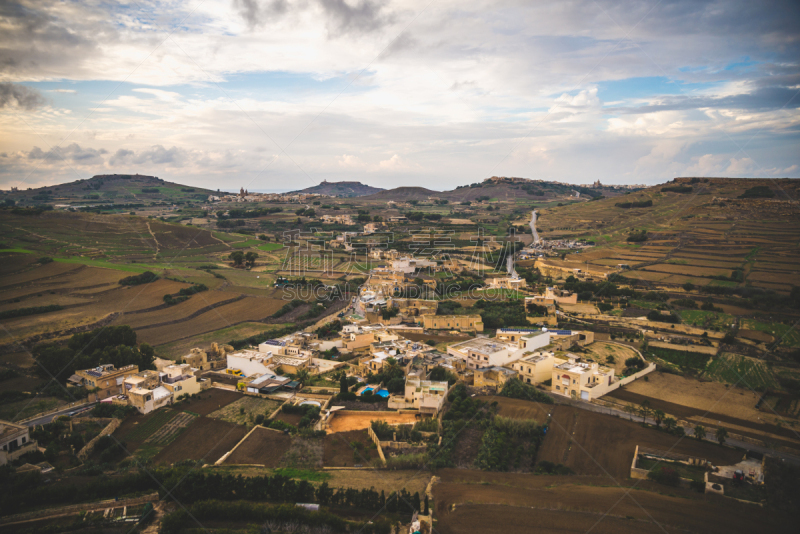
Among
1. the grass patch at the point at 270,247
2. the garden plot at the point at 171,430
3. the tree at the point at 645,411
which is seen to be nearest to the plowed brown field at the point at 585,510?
the tree at the point at 645,411

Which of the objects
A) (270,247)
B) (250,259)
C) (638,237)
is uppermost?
(638,237)

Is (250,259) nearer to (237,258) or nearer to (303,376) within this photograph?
(237,258)

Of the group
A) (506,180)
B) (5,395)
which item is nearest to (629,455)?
(5,395)

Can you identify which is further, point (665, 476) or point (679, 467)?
point (679, 467)

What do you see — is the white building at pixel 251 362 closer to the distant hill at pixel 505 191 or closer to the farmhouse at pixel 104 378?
the farmhouse at pixel 104 378

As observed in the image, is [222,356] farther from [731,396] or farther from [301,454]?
[731,396]

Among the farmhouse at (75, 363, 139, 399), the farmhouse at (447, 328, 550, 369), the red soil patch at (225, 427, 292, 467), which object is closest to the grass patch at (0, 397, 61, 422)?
the farmhouse at (75, 363, 139, 399)

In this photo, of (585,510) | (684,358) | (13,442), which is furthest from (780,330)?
(13,442)
